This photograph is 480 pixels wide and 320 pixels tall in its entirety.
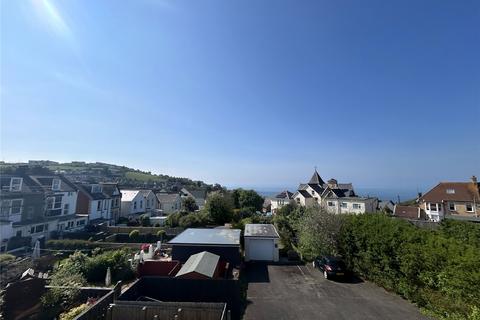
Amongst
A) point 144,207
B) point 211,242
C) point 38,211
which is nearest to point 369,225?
point 211,242

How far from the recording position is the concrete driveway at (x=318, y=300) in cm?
1170

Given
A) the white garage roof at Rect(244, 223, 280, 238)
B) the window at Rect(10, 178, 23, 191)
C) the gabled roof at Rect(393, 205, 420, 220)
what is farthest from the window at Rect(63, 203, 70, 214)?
the gabled roof at Rect(393, 205, 420, 220)

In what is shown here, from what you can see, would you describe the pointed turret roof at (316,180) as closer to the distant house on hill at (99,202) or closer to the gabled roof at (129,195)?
the gabled roof at (129,195)

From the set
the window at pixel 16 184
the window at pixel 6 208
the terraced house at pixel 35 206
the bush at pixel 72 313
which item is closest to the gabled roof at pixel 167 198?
the terraced house at pixel 35 206

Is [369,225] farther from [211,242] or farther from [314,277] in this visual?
[211,242]

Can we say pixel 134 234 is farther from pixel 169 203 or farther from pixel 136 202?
pixel 169 203

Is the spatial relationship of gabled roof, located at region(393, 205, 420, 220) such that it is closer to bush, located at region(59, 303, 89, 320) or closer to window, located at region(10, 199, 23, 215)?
bush, located at region(59, 303, 89, 320)

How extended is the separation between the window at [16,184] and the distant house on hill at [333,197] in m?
41.6

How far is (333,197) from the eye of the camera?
52344mm

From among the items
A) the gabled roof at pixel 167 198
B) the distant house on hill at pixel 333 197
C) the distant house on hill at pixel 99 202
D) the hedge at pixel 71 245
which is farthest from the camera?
the gabled roof at pixel 167 198

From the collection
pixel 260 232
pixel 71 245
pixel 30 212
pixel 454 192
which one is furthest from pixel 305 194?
pixel 30 212

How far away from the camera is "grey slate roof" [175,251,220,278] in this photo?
13.7 m

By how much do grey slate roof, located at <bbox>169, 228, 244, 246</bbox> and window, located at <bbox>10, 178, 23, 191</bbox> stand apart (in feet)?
65.3

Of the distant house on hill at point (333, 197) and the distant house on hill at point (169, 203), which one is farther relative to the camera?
the distant house on hill at point (169, 203)
